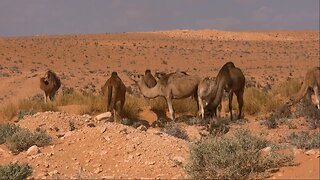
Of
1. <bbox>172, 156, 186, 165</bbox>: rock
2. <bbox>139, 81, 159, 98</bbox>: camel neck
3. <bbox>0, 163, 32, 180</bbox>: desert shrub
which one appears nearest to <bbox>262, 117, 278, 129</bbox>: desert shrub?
<bbox>139, 81, 159, 98</bbox>: camel neck

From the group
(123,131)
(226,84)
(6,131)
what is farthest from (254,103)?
(6,131)

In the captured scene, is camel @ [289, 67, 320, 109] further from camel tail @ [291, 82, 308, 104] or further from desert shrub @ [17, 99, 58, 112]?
desert shrub @ [17, 99, 58, 112]

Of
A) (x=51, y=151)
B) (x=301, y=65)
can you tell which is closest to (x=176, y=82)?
(x=51, y=151)

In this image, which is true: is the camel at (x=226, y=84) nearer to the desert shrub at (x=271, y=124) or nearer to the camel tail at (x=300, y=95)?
the desert shrub at (x=271, y=124)

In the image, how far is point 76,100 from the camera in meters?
19.2

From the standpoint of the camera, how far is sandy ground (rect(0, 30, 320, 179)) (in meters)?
8.47

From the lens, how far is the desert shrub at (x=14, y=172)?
25.3 feet

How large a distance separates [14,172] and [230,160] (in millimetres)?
3378

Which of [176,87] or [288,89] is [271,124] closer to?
[176,87]

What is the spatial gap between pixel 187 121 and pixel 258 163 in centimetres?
846

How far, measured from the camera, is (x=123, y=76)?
121 ft

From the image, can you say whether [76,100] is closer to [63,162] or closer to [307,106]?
[307,106]

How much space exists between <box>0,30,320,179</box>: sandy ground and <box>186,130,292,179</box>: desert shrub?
11.8 inches

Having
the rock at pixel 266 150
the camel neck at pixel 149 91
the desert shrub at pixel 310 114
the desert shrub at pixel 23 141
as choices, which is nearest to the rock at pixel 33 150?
the desert shrub at pixel 23 141
